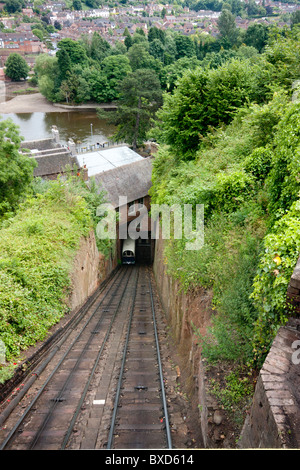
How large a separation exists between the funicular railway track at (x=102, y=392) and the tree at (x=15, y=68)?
7734cm

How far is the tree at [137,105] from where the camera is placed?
117 ft

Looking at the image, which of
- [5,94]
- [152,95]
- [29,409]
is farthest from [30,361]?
[5,94]

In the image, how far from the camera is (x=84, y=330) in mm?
11914

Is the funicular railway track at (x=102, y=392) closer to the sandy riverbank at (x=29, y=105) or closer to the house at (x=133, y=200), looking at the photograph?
the house at (x=133, y=200)

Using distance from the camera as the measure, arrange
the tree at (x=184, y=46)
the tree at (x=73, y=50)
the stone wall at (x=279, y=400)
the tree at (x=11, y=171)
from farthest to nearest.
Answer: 1. the tree at (x=184, y=46)
2. the tree at (x=73, y=50)
3. the tree at (x=11, y=171)
4. the stone wall at (x=279, y=400)

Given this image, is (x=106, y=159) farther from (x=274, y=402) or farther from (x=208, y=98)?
(x=274, y=402)

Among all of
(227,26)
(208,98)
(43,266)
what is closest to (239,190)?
(43,266)

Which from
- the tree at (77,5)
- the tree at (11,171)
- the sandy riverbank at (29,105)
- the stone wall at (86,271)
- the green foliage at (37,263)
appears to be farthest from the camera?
the tree at (77,5)

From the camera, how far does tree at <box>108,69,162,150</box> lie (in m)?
35.7

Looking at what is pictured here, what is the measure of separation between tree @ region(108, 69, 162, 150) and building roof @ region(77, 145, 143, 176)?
15.5 ft

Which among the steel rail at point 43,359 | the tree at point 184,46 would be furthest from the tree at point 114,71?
the steel rail at point 43,359

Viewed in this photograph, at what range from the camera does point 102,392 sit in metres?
8.20

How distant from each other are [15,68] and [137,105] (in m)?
51.3

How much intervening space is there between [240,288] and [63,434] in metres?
4.67
